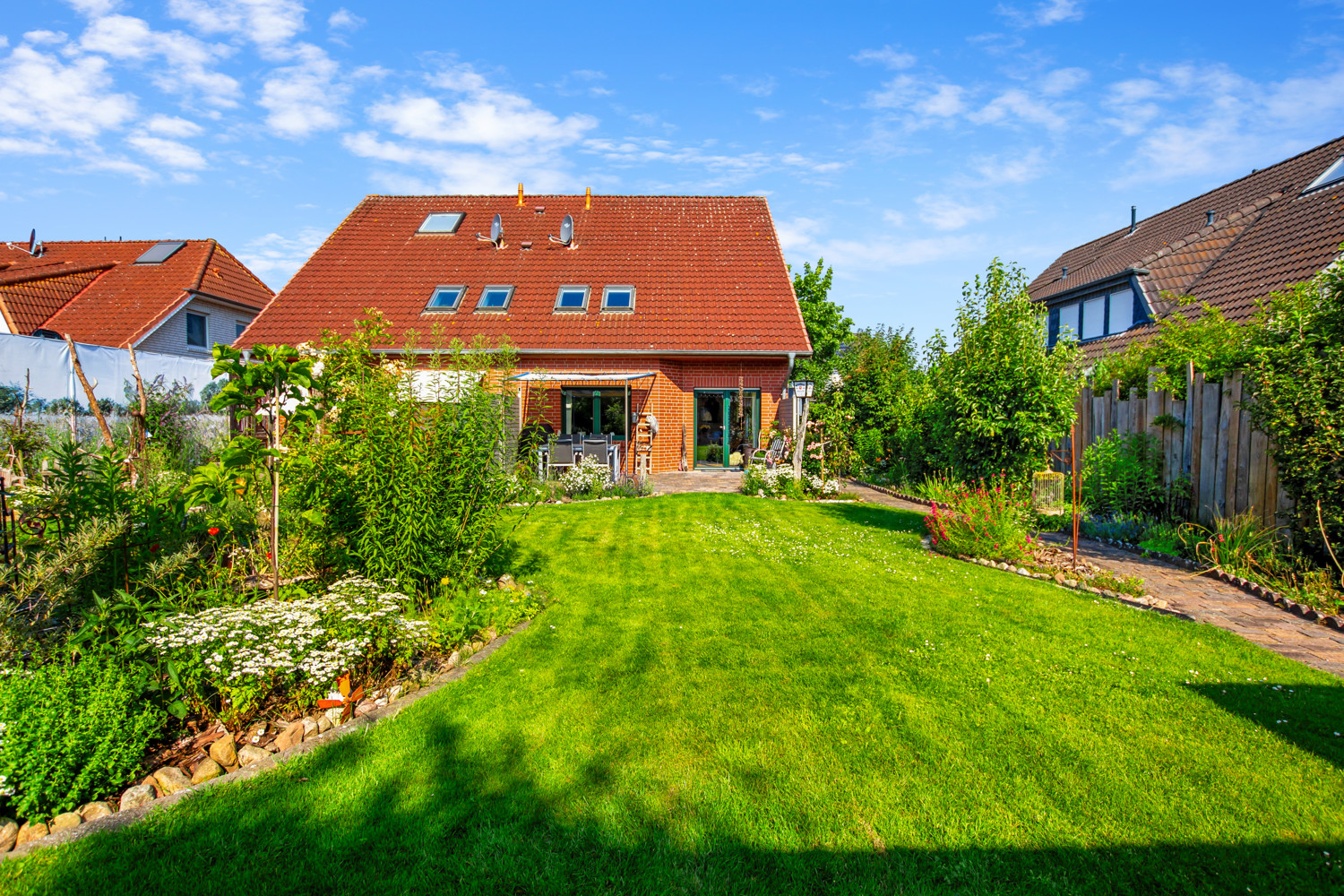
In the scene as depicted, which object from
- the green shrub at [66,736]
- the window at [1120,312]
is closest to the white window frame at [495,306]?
the green shrub at [66,736]

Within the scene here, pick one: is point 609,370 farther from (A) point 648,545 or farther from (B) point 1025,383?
(B) point 1025,383

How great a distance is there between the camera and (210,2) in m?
7.85

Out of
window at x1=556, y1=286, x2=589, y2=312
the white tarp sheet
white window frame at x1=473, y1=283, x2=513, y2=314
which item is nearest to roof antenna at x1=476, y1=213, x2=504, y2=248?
white window frame at x1=473, y1=283, x2=513, y2=314

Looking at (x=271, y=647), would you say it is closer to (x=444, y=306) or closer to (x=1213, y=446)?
(x=1213, y=446)

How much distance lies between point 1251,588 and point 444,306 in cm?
1671

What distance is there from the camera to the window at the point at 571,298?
682 inches

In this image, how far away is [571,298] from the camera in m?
17.6

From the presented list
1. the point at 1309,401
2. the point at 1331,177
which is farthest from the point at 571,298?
the point at 1331,177

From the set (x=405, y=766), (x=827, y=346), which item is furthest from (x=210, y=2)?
(x=827, y=346)

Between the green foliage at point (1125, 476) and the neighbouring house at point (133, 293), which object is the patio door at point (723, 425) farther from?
the neighbouring house at point (133, 293)

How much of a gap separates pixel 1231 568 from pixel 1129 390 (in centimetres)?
354

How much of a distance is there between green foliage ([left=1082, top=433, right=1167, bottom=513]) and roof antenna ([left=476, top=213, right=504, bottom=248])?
1594cm

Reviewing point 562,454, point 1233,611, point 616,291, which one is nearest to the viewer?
point 1233,611

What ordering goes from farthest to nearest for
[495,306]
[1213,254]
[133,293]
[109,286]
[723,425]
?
1. [109,286]
2. [133,293]
3. [495,306]
4. [1213,254]
5. [723,425]
